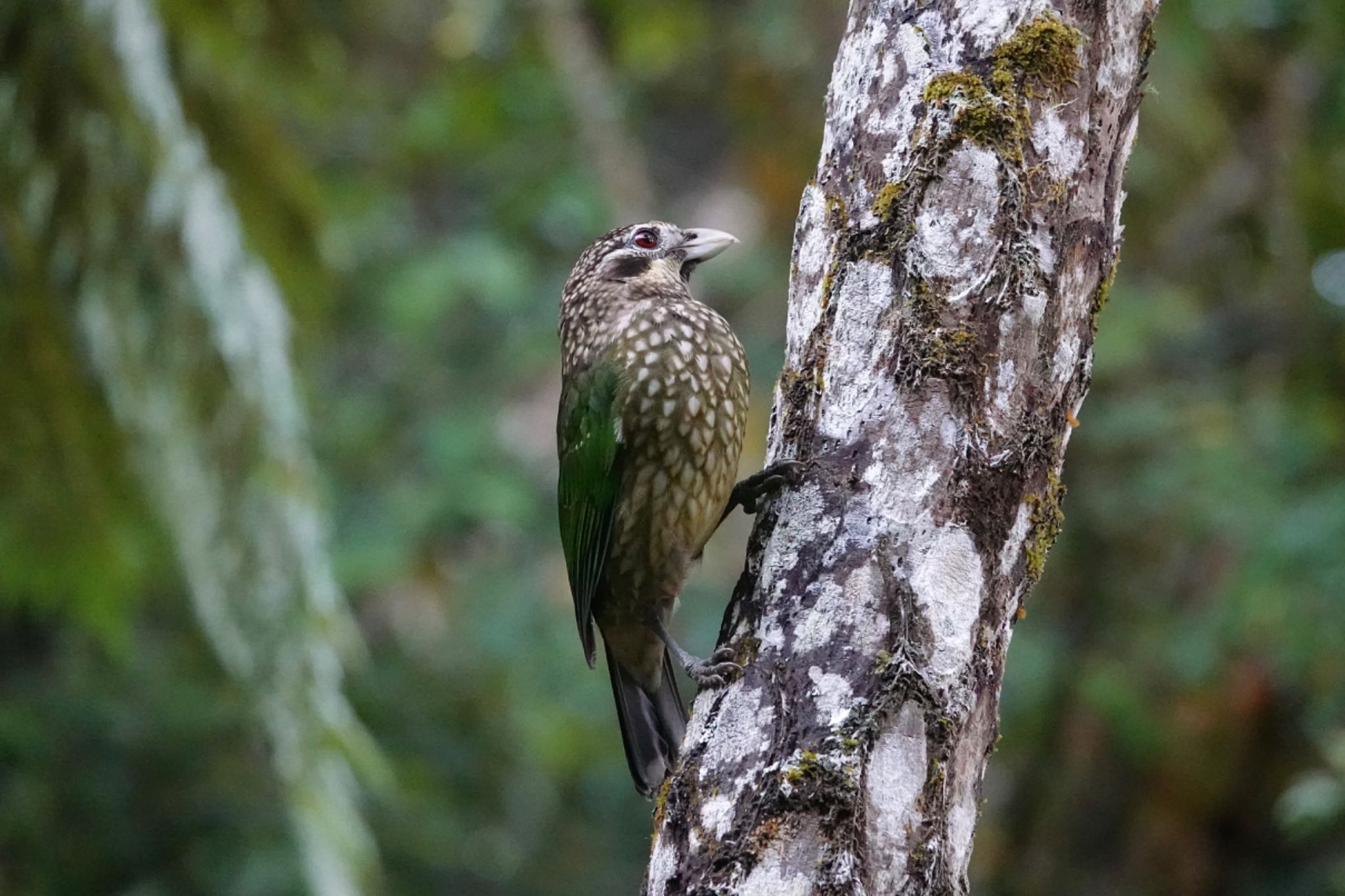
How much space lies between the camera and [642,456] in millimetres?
3621

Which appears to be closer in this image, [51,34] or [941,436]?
[941,436]

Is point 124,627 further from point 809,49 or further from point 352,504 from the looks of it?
point 809,49

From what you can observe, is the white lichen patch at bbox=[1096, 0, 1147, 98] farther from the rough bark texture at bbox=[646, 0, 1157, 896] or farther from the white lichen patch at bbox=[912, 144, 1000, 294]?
the white lichen patch at bbox=[912, 144, 1000, 294]

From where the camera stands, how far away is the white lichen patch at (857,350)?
2521 millimetres

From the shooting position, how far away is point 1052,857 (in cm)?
743

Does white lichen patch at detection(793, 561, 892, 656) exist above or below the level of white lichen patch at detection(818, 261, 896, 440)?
below

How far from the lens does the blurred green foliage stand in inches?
241

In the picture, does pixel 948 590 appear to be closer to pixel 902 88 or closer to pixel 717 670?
pixel 717 670

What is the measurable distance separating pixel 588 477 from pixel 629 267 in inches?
24.3

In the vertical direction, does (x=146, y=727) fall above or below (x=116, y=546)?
above

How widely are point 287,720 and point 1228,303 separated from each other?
19.1ft

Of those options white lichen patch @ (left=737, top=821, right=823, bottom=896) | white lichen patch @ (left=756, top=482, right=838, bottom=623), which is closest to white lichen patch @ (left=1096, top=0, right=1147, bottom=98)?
white lichen patch @ (left=756, top=482, right=838, bottom=623)

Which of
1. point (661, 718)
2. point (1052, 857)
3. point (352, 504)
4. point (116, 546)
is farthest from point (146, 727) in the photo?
point (1052, 857)

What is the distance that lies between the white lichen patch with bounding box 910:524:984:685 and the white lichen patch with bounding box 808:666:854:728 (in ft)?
0.46
